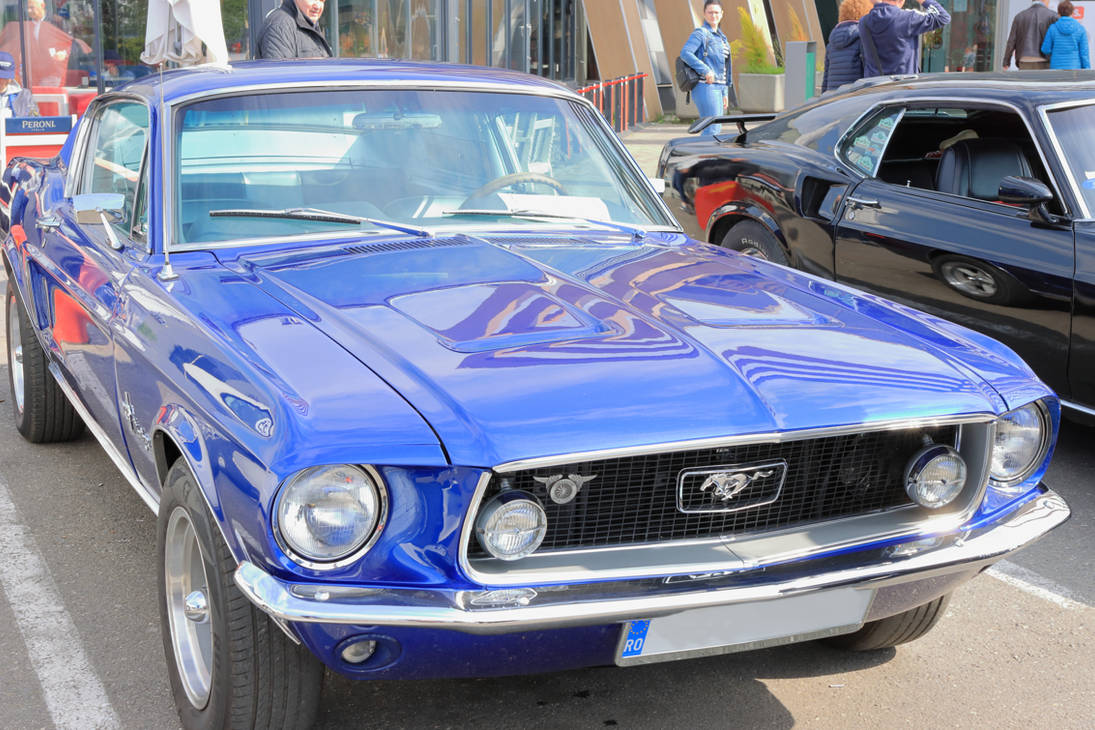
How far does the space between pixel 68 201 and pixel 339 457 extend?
287 centimetres

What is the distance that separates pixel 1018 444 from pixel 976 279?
2326 millimetres

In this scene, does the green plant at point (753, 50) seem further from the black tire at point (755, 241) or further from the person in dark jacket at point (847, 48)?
the black tire at point (755, 241)

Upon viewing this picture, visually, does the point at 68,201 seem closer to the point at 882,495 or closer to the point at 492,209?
the point at 492,209

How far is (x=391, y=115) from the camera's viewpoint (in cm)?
385

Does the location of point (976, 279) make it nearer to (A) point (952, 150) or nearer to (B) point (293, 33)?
(A) point (952, 150)

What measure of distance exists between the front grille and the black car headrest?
10.2 ft

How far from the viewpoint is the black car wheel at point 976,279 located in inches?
198

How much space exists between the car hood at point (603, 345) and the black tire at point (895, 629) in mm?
734

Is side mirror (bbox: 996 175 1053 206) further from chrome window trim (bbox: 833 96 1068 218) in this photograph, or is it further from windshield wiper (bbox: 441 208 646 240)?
windshield wiper (bbox: 441 208 646 240)

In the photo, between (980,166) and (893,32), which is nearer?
(980,166)

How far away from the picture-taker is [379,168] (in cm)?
375

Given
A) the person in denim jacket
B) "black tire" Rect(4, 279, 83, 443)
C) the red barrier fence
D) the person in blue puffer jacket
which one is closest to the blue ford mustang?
"black tire" Rect(4, 279, 83, 443)

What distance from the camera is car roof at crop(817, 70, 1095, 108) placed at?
17.5 ft

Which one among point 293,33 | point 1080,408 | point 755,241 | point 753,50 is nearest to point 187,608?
point 1080,408
